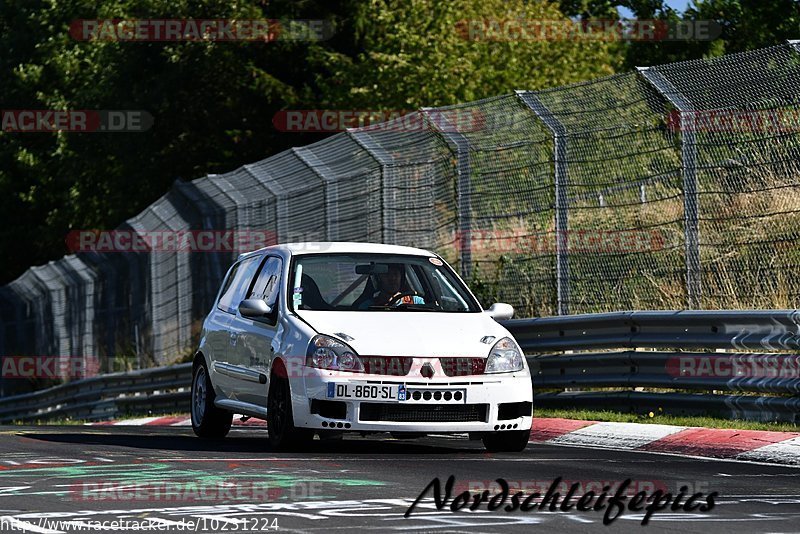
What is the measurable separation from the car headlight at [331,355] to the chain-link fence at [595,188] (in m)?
4.09

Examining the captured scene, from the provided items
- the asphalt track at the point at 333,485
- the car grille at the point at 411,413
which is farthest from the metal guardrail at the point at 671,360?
the car grille at the point at 411,413

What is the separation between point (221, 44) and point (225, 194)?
69.2 feet

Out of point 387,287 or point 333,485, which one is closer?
point 333,485

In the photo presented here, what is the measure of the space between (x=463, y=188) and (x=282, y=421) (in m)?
6.13

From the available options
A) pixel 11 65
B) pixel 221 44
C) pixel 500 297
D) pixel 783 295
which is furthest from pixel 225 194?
pixel 11 65

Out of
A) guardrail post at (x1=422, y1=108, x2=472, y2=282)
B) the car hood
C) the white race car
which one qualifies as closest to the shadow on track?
the white race car

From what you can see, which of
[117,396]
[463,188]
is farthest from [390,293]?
[117,396]

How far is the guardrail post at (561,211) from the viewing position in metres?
15.6

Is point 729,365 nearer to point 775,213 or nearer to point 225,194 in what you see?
point 775,213

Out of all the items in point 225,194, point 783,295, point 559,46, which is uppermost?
point 559,46

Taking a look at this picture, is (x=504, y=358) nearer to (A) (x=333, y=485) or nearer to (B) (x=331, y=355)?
(B) (x=331, y=355)

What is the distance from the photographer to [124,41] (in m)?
46.5

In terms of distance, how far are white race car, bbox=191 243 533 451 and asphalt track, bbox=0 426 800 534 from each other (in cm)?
27

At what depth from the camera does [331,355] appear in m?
11.3
